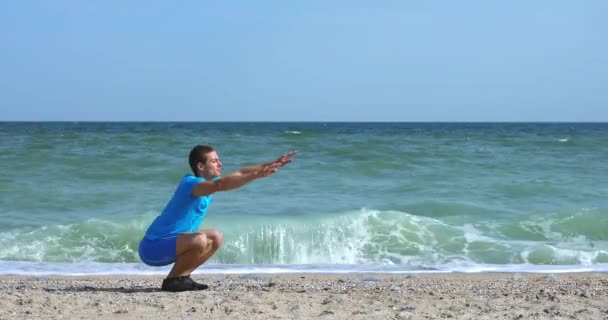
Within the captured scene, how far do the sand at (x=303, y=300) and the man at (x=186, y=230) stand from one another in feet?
0.64

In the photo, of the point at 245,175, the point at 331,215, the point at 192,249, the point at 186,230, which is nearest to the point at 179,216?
the point at 186,230

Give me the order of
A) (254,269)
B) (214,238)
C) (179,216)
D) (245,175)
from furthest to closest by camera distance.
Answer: (254,269) < (214,238) < (179,216) < (245,175)

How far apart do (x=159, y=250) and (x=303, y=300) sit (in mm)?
1009

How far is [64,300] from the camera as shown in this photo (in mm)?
5148

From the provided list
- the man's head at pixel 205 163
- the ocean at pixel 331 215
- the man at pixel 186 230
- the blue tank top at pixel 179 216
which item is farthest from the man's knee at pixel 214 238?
the ocean at pixel 331 215

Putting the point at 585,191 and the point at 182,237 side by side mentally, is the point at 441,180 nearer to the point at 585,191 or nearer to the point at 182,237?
the point at 585,191

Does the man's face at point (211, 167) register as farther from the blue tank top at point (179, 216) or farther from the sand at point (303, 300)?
the sand at point (303, 300)

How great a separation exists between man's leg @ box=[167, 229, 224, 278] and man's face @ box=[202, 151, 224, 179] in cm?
41

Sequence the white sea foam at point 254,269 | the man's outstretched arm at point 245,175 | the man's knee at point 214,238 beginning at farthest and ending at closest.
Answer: the white sea foam at point 254,269 → the man's knee at point 214,238 → the man's outstretched arm at point 245,175

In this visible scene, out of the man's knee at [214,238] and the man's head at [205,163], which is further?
the man's knee at [214,238]

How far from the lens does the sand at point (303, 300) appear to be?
15.9ft

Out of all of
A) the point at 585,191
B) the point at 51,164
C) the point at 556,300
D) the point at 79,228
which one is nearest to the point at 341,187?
the point at 585,191

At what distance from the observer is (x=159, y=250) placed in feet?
17.8

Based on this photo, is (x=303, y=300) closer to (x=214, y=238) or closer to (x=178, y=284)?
(x=214, y=238)
